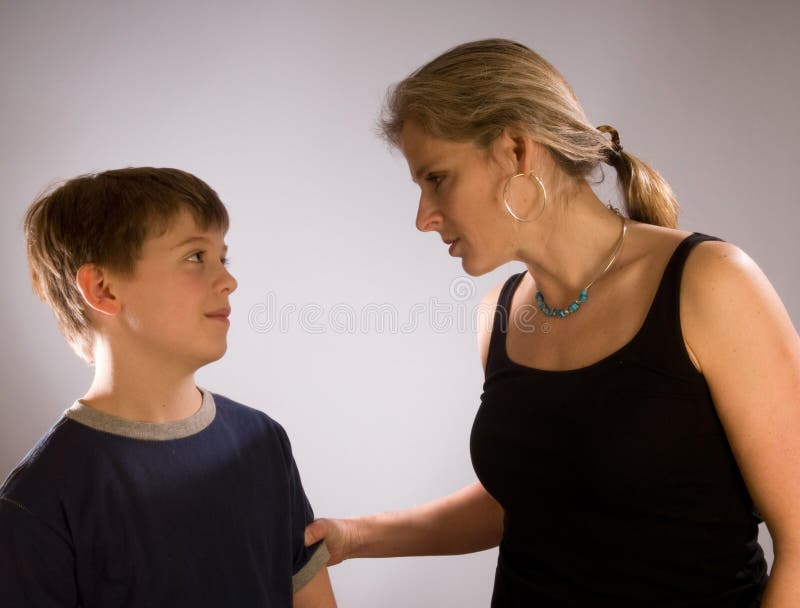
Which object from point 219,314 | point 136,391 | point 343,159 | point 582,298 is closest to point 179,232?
point 219,314

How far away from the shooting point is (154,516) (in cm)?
108

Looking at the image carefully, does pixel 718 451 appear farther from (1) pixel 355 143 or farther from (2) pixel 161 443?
(1) pixel 355 143

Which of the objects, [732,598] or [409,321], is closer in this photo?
[732,598]

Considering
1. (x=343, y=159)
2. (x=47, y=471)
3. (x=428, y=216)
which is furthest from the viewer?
Result: (x=343, y=159)

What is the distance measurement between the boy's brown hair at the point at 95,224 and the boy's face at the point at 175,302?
0.06 ft

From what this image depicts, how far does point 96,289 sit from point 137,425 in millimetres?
198

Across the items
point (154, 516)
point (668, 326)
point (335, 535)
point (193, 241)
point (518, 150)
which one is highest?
point (518, 150)

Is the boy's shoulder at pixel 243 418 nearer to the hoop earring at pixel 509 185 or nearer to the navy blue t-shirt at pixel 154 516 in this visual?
the navy blue t-shirt at pixel 154 516

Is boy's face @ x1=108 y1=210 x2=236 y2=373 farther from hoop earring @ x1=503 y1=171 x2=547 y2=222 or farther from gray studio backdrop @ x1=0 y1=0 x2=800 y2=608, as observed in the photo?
gray studio backdrop @ x1=0 y1=0 x2=800 y2=608

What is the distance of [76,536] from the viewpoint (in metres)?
1.01

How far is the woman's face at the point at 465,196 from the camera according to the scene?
3.90ft

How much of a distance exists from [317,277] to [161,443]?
826 millimetres

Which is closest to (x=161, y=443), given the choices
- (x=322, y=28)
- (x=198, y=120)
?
(x=198, y=120)

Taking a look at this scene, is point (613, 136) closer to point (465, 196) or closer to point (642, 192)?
point (642, 192)
